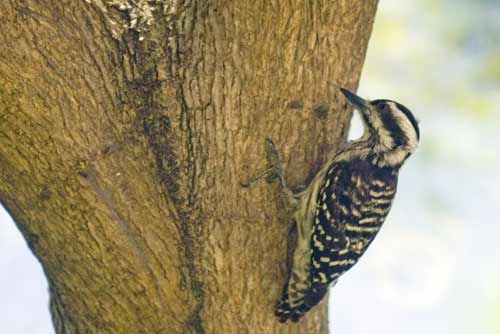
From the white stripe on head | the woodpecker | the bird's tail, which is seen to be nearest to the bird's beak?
the woodpecker

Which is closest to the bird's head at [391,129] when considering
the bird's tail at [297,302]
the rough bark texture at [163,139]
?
the rough bark texture at [163,139]

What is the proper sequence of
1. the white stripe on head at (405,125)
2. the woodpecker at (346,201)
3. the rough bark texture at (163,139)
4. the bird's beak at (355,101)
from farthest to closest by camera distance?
the white stripe on head at (405,125), the woodpecker at (346,201), the bird's beak at (355,101), the rough bark texture at (163,139)

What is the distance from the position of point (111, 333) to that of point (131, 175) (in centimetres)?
95

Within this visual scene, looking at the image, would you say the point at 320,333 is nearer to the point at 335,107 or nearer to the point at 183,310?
the point at 183,310

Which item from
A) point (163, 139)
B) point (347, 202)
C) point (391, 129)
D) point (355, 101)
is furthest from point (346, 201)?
point (163, 139)

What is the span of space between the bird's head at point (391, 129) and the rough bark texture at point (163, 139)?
672 millimetres

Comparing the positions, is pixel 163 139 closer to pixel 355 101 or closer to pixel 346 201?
pixel 355 101

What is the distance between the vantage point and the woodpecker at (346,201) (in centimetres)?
423

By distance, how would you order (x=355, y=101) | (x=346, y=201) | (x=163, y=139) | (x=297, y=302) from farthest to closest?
(x=346, y=201)
(x=355, y=101)
(x=297, y=302)
(x=163, y=139)

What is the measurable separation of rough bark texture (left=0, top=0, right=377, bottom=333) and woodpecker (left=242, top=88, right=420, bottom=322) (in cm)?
14

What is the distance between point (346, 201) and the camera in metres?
4.61

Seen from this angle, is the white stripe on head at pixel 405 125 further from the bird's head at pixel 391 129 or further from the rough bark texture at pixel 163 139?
the rough bark texture at pixel 163 139

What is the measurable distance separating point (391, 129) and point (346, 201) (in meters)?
0.57

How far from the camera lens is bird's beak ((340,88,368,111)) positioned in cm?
407
